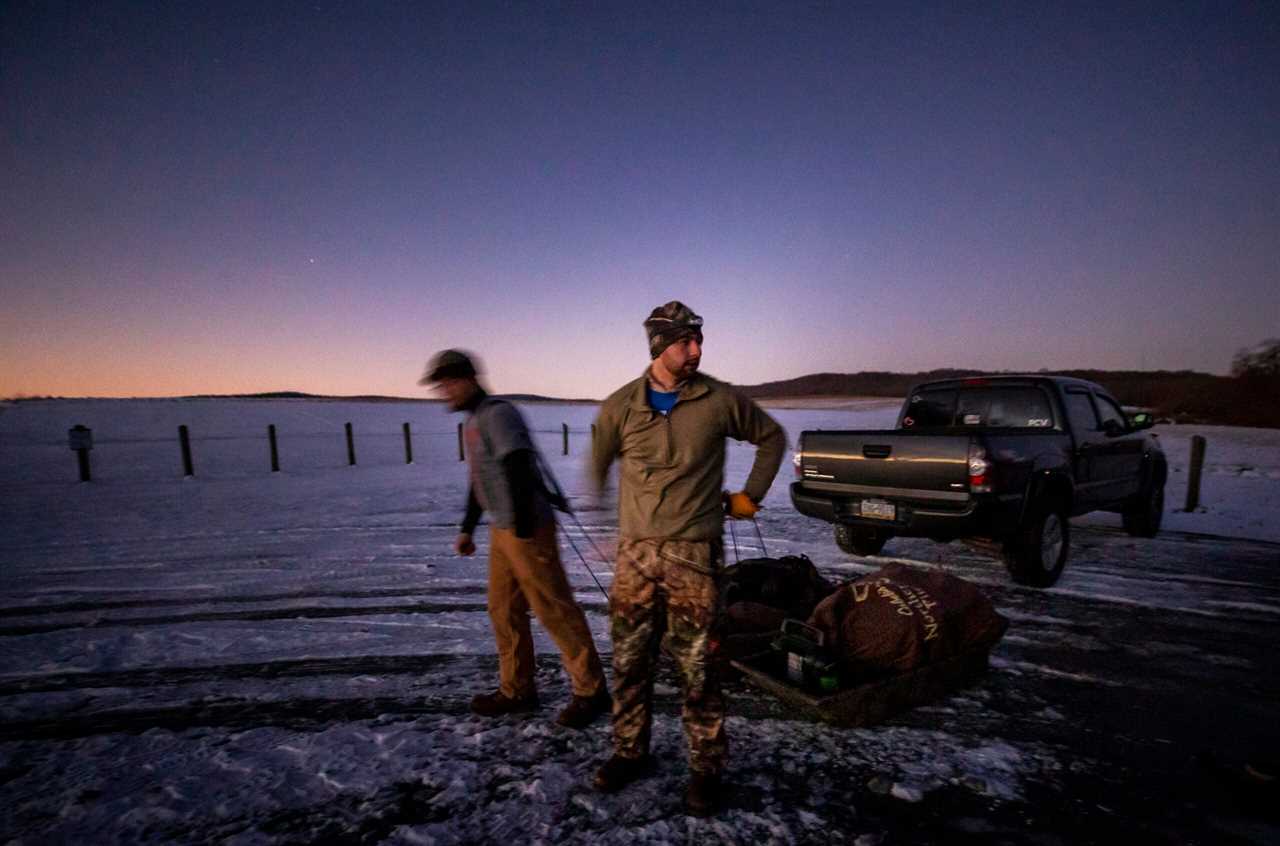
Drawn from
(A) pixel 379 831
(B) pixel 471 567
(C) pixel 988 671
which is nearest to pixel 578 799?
(A) pixel 379 831

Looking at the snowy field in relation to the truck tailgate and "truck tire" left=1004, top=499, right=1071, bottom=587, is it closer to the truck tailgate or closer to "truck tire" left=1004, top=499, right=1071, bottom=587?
"truck tire" left=1004, top=499, right=1071, bottom=587

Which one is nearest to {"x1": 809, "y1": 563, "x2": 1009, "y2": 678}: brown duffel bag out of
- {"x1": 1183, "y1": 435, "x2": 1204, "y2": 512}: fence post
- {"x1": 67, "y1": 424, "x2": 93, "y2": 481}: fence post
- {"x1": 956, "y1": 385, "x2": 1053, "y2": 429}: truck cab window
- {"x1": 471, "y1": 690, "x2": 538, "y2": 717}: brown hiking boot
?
{"x1": 471, "y1": 690, "x2": 538, "y2": 717}: brown hiking boot

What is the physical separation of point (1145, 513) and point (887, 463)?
16.2 feet

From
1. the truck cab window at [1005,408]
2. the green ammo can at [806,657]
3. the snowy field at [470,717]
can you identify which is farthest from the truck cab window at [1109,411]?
the green ammo can at [806,657]

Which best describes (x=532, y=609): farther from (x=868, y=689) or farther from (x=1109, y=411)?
(x=1109, y=411)

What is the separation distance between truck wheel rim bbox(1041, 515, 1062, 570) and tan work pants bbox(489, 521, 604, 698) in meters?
4.56

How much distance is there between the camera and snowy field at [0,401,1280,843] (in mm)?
2348

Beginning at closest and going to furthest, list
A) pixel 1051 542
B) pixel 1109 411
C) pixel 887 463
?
pixel 887 463 < pixel 1051 542 < pixel 1109 411

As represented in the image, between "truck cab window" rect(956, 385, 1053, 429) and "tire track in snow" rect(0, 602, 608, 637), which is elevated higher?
"truck cab window" rect(956, 385, 1053, 429)

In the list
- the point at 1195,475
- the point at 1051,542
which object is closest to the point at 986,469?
the point at 1051,542

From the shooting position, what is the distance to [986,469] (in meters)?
4.75

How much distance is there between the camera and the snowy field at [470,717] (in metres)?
2.35

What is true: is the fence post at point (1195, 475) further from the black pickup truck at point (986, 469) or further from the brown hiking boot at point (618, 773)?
the brown hiking boot at point (618, 773)

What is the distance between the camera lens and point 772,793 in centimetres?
249
